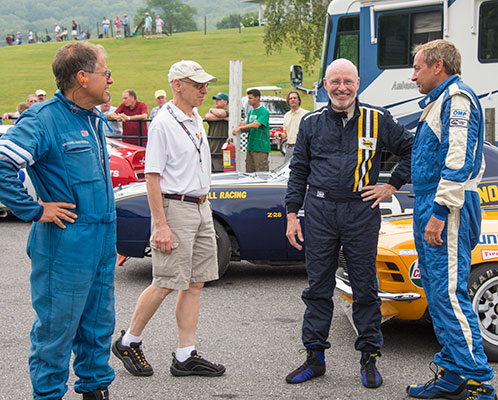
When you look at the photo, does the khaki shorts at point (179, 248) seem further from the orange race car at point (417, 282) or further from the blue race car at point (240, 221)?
the blue race car at point (240, 221)

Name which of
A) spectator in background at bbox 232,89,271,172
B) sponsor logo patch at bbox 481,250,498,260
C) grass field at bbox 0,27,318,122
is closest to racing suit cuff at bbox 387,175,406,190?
sponsor logo patch at bbox 481,250,498,260

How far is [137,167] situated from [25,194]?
7.29 metres

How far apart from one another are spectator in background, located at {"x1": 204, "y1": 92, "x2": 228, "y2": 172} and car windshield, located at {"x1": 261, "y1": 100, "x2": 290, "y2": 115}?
11.6 m

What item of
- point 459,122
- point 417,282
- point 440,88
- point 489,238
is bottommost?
point 417,282

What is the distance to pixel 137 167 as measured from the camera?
10.4 metres

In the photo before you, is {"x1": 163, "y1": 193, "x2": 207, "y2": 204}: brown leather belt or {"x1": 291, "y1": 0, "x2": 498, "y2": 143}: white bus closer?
{"x1": 163, "y1": 193, "x2": 207, "y2": 204}: brown leather belt

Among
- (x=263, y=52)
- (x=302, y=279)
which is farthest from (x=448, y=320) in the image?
(x=263, y=52)

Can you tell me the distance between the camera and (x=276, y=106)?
2520 cm

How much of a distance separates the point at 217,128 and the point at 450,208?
9945mm

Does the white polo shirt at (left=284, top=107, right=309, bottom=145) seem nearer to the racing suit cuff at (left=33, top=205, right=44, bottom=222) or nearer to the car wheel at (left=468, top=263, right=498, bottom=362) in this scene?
the car wheel at (left=468, top=263, right=498, bottom=362)

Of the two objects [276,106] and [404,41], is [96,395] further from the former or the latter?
[276,106]

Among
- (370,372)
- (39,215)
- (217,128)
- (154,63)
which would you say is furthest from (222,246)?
(154,63)

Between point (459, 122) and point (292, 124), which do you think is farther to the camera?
point (292, 124)

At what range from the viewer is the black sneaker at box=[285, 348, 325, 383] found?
420cm
